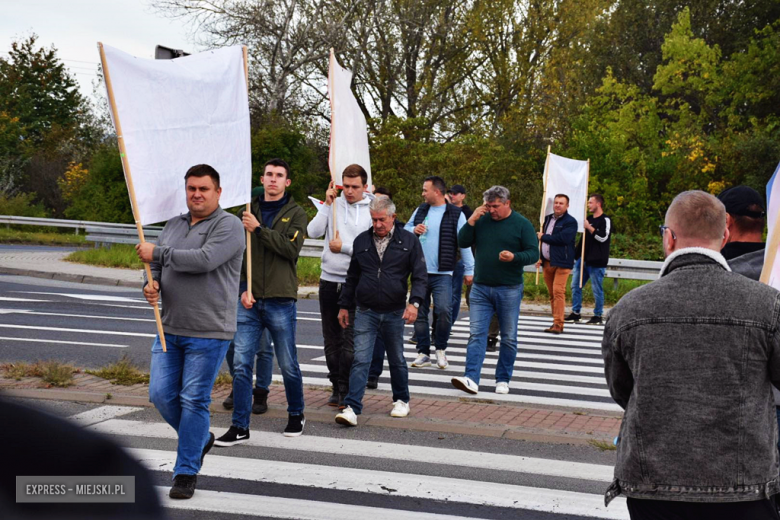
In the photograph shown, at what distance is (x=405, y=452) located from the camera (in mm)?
6445

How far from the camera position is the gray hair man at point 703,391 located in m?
2.93

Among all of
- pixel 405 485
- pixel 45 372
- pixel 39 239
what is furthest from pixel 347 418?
pixel 39 239

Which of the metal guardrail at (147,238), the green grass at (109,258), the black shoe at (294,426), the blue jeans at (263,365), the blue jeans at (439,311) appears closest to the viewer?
the black shoe at (294,426)

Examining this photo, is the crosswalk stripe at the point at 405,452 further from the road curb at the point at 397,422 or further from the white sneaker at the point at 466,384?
the white sneaker at the point at 466,384

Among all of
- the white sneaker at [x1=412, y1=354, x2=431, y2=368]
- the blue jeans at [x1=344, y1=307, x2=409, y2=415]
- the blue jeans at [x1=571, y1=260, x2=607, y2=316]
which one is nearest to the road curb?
the blue jeans at [x1=344, y1=307, x2=409, y2=415]

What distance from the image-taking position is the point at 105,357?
1024cm

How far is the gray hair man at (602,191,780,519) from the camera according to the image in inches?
115

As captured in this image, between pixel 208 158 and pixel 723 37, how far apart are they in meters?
31.8

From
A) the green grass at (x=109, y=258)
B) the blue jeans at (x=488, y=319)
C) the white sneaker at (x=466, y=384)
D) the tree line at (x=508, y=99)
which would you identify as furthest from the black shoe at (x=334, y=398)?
the tree line at (x=508, y=99)

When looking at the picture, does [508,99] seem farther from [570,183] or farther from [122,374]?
[122,374]

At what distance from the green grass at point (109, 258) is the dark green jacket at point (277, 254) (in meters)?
15.1

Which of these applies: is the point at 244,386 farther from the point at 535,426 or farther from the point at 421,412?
the point at 535,426

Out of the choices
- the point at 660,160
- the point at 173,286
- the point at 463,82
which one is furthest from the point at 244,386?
the point at 463,82

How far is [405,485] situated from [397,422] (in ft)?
5.48
